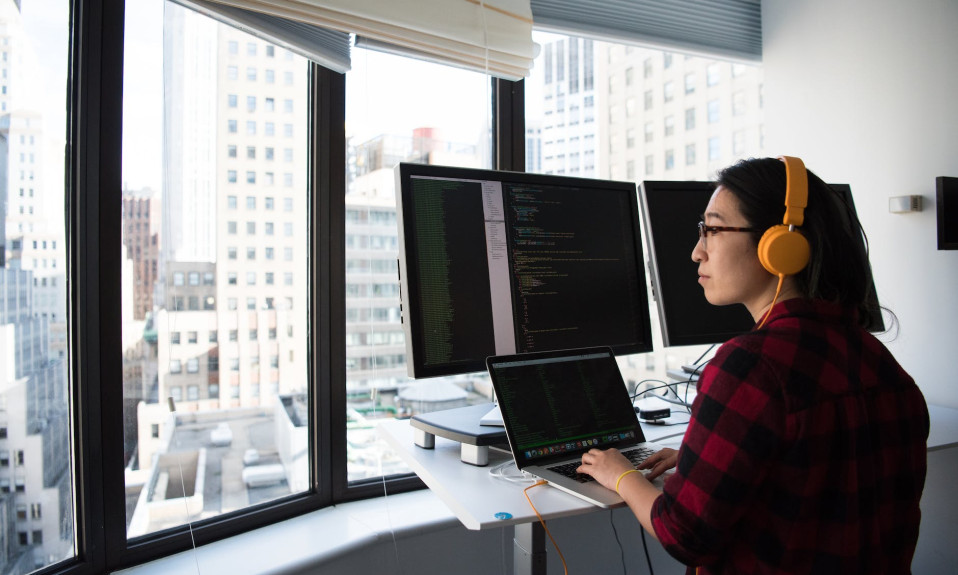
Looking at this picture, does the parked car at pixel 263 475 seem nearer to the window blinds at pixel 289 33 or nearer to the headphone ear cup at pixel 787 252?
the window blinds at pixel 289 33

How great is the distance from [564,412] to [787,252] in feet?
1.69

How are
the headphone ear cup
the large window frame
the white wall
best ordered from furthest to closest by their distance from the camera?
1. the white wall
2. the large window frame
3. the headphone ear cup

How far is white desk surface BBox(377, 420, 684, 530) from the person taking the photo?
3.24ft

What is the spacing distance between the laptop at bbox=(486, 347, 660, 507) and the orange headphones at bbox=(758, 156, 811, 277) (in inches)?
17.9

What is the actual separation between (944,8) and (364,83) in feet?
5.95

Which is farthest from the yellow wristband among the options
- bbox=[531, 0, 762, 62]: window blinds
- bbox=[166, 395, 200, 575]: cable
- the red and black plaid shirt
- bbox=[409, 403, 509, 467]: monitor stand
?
bbox=[531, 0, 762, 62]: window blinds

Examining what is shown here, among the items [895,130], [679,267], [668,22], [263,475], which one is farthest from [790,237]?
[668,22]

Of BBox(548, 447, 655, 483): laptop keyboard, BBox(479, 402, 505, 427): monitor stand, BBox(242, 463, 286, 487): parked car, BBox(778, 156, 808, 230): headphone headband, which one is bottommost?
BBox(242, 463, 286, 487): parked car

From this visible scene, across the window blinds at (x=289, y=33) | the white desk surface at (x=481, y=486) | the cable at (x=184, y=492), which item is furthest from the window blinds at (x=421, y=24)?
the white desk surface at (x=481, y=486)

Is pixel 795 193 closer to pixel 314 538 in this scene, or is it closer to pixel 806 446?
pixel 806 446

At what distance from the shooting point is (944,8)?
195 centimetres

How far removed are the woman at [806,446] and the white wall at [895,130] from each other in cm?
134

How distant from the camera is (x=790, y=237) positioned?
914 mm

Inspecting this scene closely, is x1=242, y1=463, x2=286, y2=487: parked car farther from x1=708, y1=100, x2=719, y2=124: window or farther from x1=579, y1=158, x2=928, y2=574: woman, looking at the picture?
x1=708, y1=100, x2=719, y2=124: window
